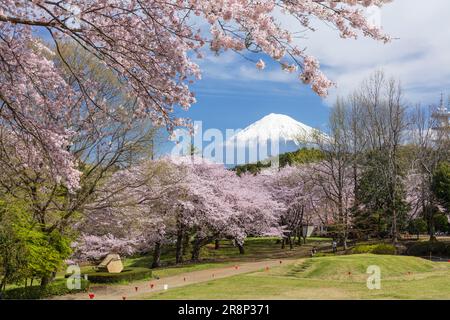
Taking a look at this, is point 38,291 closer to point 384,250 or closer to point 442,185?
point 384,250

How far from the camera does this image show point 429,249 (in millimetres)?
33969

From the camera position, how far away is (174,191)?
29.6m

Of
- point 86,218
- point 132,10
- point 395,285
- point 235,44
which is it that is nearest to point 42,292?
point 86,218

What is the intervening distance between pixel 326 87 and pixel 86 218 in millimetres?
19319

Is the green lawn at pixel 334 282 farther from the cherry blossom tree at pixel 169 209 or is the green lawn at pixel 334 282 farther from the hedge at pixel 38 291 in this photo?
the cherry blossom tree at pixel 169 209

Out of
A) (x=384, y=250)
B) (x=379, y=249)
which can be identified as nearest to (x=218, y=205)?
(x=379, y=249)

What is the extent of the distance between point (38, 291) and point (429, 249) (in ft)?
88.9

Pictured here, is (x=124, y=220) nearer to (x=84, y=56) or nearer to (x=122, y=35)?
(x=84, y=56)

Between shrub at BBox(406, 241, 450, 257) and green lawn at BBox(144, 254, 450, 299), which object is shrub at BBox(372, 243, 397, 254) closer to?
shrub at BBox(406, 241, 450, 257)

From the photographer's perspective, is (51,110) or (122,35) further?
(51,110)

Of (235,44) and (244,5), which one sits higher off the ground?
(244,5)

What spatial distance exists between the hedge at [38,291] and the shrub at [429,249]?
2459cm

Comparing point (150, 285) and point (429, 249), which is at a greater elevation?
point (429, 249)

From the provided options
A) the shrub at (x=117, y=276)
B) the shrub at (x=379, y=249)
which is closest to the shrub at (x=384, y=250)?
the shrub at (x=379, y=249)
